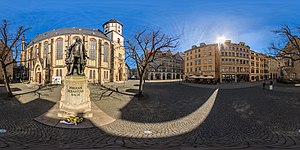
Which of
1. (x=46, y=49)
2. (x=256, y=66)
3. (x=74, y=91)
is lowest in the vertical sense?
(x=74, y=91)

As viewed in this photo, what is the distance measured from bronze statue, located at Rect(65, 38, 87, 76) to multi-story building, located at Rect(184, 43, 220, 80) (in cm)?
4966

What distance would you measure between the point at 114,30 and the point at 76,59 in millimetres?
45948

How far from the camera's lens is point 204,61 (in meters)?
55.8

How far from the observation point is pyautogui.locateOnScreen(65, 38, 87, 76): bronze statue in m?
8.42

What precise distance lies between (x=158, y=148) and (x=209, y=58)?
5440 cm

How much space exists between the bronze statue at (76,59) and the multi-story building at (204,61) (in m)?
49.7

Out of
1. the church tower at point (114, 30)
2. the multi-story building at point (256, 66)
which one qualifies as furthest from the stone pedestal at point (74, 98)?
the multi-story building at point (256, 66)

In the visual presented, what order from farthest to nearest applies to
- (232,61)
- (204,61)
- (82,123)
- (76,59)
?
(204,61) < (232,61) < (76,59) < (82,123)

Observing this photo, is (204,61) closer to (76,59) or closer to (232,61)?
(232,61)

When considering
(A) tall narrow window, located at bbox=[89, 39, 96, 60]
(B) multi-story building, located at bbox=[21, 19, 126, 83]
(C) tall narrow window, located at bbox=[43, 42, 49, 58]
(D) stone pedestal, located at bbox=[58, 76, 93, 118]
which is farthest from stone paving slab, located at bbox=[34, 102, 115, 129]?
(C) tall narrow window, located at bbox=[43, 42, 49, 58]

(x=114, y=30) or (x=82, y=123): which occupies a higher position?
(x=114, y=30)

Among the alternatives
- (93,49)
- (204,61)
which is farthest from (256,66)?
(93,49)

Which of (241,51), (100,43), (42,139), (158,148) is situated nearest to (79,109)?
(42,139)

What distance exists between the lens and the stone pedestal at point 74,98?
7566 mm
